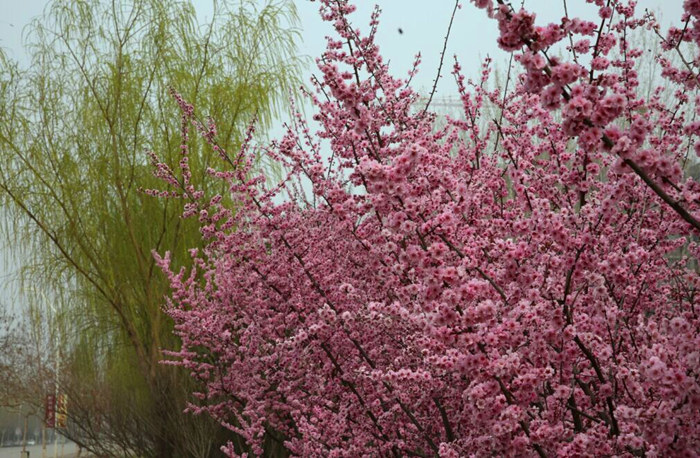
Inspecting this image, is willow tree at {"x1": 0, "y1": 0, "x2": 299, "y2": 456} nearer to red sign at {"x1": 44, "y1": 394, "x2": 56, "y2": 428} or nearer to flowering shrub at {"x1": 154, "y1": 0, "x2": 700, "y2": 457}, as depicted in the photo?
red sign at {"x1": 44, "y1": 394, "x2": 56, "y2": 428}

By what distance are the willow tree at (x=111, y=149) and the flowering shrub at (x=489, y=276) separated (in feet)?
11.9

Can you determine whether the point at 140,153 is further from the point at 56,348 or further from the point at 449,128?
the point at 449,128

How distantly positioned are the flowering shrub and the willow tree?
362cm

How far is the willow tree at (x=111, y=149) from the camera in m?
7.82

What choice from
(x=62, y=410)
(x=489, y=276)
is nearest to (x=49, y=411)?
(x=62, y=410)

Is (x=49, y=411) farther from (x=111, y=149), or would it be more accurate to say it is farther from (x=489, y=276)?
(x=489, y=276)

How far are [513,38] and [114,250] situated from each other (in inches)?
280

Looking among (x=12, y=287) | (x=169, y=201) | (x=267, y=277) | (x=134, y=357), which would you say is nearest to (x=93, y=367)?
(x=134, y=357)

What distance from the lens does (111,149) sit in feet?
26.9

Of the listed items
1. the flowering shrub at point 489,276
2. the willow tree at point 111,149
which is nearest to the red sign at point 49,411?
the willow tree at point 111,149

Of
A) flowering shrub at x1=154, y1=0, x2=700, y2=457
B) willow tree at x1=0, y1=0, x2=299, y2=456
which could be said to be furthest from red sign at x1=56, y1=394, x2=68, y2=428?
flowering shrub at x1=154, y1=0, x2=700, y2=457

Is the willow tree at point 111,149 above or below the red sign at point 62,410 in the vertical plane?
above

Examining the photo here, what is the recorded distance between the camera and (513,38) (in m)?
1.41

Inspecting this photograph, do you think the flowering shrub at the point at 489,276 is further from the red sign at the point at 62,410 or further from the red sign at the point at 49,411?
the red sign at the point at 49,411
